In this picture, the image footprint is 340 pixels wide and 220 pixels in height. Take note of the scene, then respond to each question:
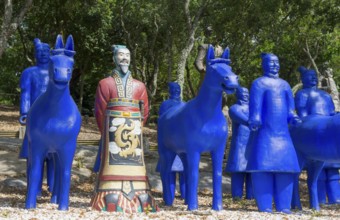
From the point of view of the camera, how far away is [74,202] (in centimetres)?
845

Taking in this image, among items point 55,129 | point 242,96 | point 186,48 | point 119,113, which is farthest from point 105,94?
point 186,48

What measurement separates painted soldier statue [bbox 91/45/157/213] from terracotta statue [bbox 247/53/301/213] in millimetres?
1493

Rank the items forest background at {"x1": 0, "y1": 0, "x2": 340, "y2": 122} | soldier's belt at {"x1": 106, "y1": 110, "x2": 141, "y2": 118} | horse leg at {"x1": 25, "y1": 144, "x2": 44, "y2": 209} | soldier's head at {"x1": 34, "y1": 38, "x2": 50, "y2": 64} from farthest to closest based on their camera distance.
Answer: forest background at {"x1": 0, "y1": 0, "x2": 340, "y2": 122} → soldier's head at {"x1": 34, "y1": 38, "x2": 50, "y2": 64} → soldier's belt at {"x1": 106, "y1": 110, "x2": 141, "y2": 118} → horse leg at {"x1": 25, "y1": 144, "x2": 44, "y2": 209}

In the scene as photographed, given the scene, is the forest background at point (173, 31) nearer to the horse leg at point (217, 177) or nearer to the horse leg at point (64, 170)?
the horse leg at point (217, 177)

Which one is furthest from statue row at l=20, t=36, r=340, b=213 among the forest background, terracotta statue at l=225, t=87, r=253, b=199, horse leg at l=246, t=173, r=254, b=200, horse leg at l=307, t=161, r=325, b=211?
the forest background

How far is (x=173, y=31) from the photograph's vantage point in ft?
65.9

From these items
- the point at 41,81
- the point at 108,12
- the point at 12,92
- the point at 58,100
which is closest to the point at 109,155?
the point at 58,100

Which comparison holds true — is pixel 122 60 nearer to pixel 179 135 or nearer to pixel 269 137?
pixel 179 135

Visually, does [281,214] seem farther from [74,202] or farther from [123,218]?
[74,202]

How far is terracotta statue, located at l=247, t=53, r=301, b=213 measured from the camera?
707cm

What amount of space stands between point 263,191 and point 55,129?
284 centimetres

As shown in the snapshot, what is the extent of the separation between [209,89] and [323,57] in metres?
17.9

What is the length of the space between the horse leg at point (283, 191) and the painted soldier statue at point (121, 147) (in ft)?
5.45

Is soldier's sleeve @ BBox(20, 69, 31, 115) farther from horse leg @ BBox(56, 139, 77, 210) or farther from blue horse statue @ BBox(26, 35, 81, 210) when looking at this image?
horse leg @ BBox(56, 139, 77, 210)
